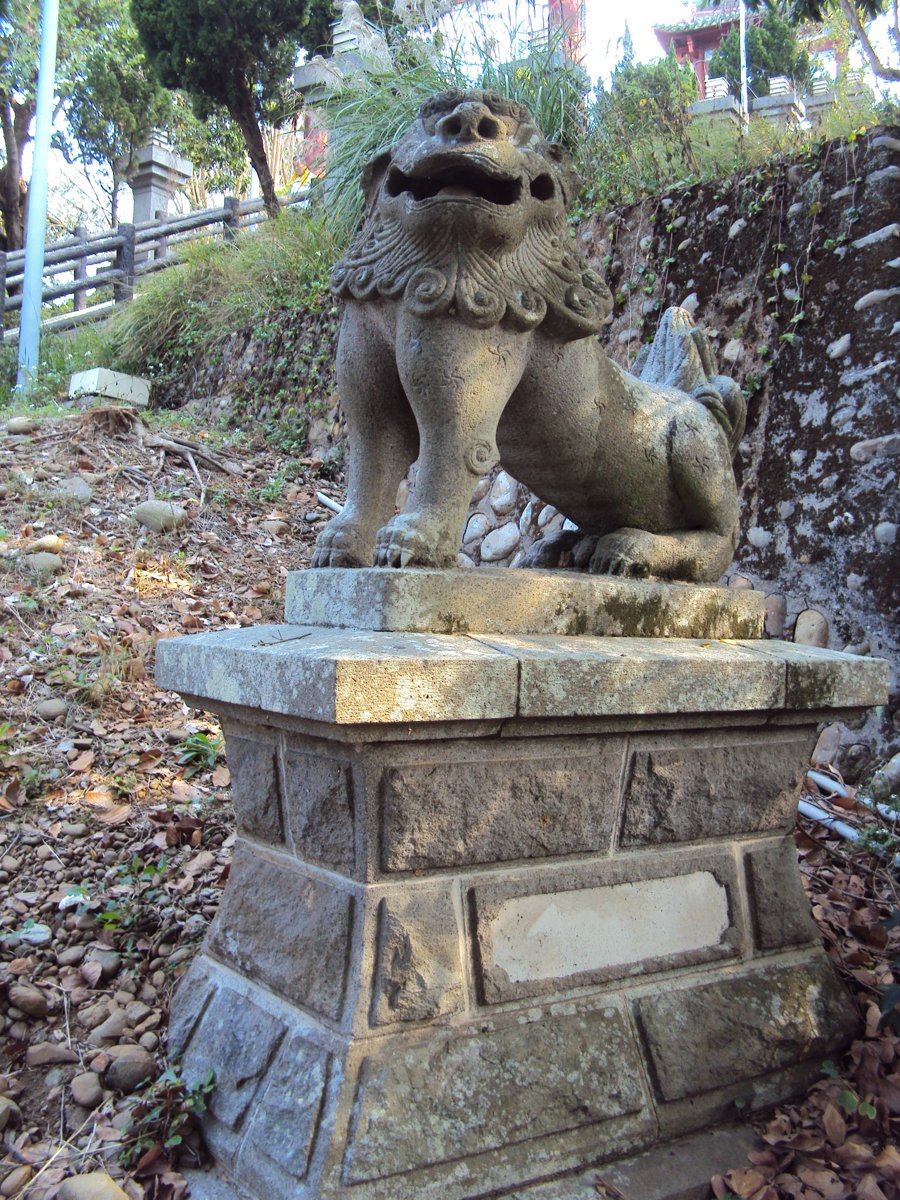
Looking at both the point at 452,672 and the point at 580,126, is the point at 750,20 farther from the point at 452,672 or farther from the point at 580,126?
the point at 452,672

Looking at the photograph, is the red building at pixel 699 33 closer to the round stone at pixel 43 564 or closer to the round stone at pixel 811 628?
the round stone at pixel 811 628

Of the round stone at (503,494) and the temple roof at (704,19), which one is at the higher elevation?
the temple roof at (704,19)

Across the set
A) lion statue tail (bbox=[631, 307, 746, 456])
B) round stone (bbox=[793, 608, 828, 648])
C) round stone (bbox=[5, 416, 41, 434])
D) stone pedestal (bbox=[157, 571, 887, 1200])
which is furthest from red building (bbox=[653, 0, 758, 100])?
stone pedestal (bbox=[157, 571, 887, 1200])

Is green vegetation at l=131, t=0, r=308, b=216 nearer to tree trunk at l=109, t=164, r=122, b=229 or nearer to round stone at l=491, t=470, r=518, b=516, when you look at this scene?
round stone at l=491, t=470, r=518, b=516

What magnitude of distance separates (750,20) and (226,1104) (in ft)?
74.4

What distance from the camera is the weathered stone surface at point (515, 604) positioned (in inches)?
65.6

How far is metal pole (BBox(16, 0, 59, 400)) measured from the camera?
883 cm

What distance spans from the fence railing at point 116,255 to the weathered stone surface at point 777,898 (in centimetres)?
1100

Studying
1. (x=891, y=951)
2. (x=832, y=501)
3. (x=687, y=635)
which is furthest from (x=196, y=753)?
(x=832, y=501)

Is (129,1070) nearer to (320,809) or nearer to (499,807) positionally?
(320,809)

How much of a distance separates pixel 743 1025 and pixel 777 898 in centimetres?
30

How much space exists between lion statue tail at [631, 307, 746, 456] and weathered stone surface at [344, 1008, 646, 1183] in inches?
58.8

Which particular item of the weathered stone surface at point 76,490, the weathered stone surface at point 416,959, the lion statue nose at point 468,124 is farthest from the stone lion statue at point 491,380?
the weathered stone surface at point 76,490

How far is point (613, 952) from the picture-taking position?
181 cm
